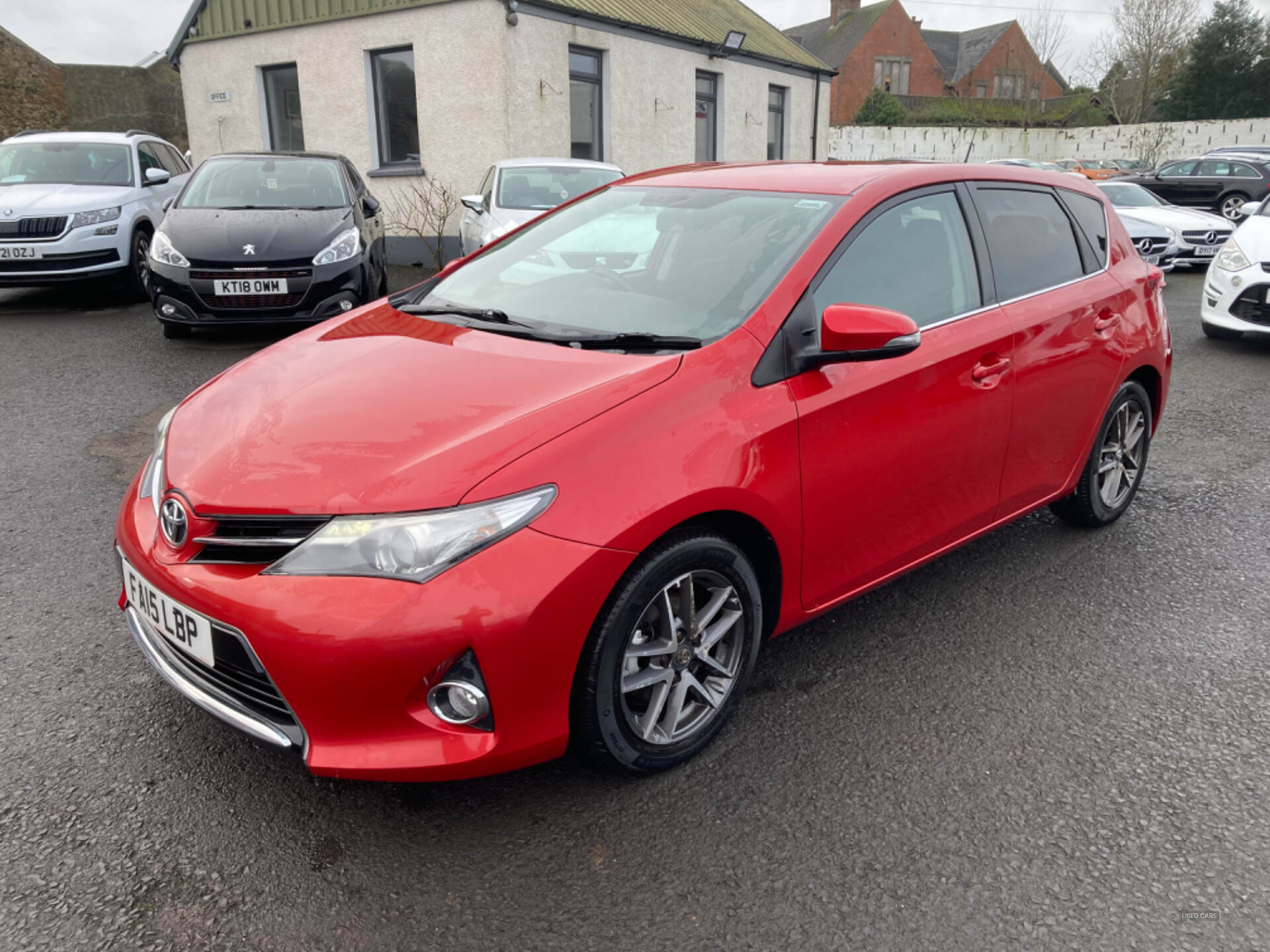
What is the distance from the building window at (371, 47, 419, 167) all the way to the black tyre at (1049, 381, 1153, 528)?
12.6 meters

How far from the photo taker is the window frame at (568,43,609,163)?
49.5ft

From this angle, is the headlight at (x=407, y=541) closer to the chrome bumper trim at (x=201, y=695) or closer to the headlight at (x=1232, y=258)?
the chrome bumper trim at (x=201, y=695)

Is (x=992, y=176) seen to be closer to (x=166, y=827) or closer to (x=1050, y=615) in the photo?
(x=1050, y=615)

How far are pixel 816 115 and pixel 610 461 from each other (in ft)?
70.0

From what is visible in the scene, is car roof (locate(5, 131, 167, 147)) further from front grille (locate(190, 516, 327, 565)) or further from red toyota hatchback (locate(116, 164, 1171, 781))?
front grille (locate(190, 516, 327, 565))

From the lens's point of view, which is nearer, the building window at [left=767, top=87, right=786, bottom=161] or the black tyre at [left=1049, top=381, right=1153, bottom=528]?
the black tyre at [left=1049, top=381, right=1153, bottom=528]

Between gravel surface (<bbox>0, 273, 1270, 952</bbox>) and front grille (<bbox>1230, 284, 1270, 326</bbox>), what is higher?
front grille (<bbox>1230, 284, 1270, 326</bbox>)

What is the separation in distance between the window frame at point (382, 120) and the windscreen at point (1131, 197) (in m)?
10.5

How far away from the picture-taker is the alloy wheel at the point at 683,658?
246 centimetres

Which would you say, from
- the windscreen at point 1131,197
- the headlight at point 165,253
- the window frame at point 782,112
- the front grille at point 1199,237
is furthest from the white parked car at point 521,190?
the window frame at point 782,112

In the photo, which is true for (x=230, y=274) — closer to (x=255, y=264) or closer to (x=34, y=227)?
(x=255, y=264)

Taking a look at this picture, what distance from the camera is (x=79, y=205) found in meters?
9.46

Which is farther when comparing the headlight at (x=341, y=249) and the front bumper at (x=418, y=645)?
the headlight at (x=341, y=249)

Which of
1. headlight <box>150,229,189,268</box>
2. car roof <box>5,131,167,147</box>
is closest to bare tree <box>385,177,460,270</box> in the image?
car roof <box>5,131,167,147</box>
